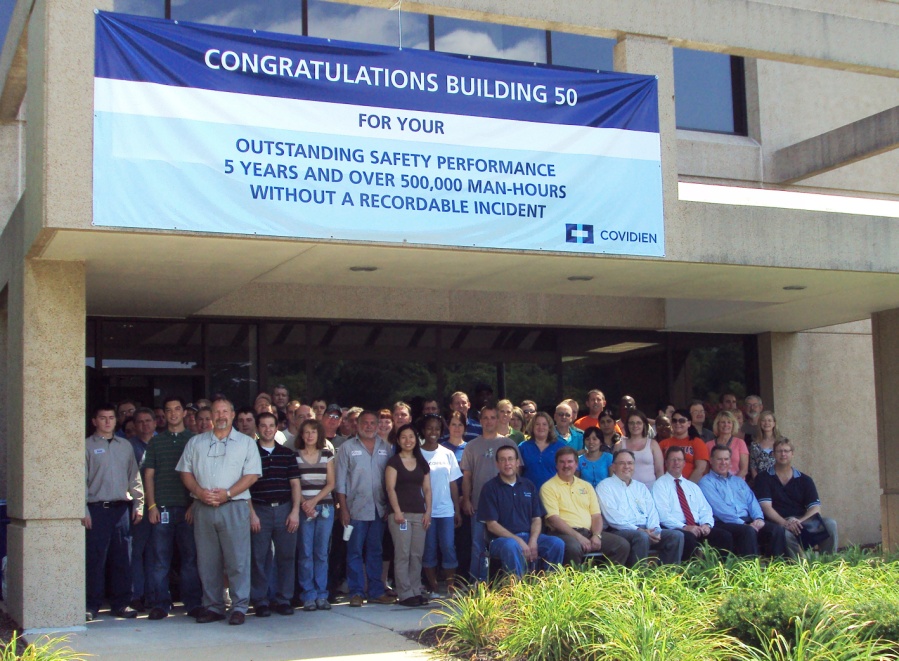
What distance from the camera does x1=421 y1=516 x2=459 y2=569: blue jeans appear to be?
9.86 metres

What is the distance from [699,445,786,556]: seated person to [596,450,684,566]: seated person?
0.91m

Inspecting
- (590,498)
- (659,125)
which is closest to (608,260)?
(659,125)

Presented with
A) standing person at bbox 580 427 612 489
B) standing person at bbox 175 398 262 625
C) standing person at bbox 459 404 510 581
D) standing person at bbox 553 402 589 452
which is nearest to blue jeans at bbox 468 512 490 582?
standing person at bbox 459 404 510 581

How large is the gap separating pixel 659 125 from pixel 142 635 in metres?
6.30

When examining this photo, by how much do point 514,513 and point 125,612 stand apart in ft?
11.3

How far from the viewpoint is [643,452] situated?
34.7 feet

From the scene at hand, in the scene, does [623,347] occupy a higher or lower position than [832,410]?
higher

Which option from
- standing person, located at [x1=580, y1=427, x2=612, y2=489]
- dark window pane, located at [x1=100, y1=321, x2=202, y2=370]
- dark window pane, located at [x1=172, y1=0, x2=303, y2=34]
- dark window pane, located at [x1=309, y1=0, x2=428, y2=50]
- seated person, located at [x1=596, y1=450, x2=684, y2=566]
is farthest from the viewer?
dark window pane, located at [x1=309, y1=0, x2=428, y2=50]

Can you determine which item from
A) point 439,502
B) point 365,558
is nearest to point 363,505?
point 365,558

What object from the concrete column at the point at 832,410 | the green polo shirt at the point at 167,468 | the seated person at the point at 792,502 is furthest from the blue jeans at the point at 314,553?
the concrete column at the point at 832,410

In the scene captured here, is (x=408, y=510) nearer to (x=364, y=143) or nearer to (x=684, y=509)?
(x=684, y=509)

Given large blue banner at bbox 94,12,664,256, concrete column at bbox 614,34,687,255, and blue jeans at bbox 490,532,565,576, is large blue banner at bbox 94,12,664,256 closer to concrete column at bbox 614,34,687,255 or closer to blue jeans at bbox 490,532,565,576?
concrete column at bbox 614,34,687,255

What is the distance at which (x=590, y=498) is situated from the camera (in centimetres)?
972

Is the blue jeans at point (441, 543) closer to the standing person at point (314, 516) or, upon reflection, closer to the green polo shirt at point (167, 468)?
the standing person at point (314, 516)
